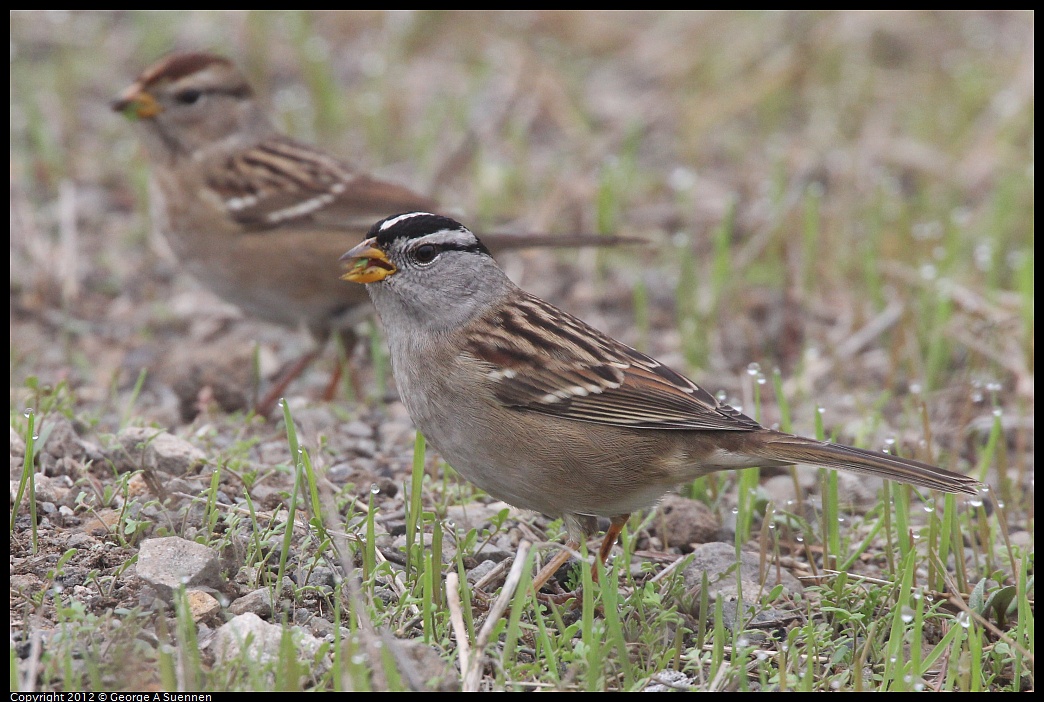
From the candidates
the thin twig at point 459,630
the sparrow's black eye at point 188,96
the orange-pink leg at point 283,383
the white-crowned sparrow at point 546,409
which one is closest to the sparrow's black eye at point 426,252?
the white-crowned sparrow at point 546,409

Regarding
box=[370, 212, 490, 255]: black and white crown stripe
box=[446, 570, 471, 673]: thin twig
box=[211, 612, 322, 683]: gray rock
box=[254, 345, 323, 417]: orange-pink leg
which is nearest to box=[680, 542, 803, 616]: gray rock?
box=[446, 570, 471, 673]: thin twig

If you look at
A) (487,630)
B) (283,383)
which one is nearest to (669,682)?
(487,630)

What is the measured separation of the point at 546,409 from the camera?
13.1 ft

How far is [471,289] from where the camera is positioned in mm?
4297

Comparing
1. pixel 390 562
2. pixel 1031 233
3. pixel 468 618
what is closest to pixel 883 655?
pixel 468 618

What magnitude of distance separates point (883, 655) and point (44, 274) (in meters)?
4.66

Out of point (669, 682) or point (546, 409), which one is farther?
point (546, 409)

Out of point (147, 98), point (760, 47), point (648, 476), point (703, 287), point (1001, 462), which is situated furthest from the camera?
point (760, 47)

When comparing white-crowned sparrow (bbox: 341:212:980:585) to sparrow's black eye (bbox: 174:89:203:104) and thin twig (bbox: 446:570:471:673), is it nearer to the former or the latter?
thin twig (bbox: 446:570:471:673)

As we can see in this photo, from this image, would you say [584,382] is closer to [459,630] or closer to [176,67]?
[459,630]

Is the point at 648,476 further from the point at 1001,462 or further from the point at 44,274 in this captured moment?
the point at 44,274

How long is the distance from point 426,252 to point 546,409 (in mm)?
708

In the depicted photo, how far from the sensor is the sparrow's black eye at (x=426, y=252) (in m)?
4.25

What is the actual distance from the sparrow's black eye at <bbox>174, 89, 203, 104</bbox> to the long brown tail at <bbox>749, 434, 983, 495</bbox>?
3.70m
